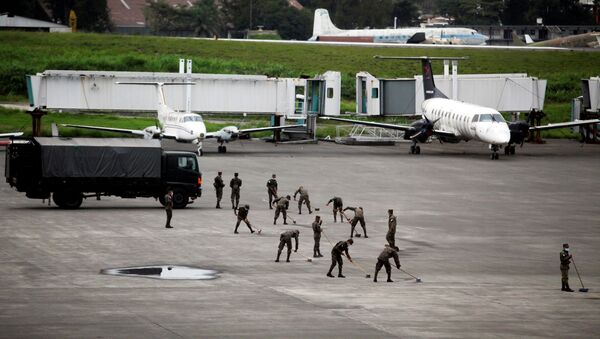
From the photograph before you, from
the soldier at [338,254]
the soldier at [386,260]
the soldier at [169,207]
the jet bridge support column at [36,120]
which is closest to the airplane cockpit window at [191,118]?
the jet bridge support column at [36,120]

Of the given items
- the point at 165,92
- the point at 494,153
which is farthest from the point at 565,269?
the point at 165,92

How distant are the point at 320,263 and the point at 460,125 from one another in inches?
1414

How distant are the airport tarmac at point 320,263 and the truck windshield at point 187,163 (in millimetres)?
1544

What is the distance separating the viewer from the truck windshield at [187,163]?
160ft

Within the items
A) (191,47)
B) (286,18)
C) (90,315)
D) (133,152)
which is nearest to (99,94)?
(133,152)

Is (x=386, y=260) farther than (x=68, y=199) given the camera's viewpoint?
No

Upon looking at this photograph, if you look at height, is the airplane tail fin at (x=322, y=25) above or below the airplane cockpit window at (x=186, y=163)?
above

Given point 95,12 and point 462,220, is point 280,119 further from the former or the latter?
point 95,12

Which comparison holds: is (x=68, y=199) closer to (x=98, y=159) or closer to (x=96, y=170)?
(x=96, y=170)

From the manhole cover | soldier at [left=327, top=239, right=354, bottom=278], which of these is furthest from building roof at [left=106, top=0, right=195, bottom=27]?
soldier at [left=327, top=239, right=354, bottom=278]

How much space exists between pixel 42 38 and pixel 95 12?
33047 mm

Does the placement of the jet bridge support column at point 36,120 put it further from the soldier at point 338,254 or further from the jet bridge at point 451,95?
the soldier at point 338,254

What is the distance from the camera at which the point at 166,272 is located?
34000 mm

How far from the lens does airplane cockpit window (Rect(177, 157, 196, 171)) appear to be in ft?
159
